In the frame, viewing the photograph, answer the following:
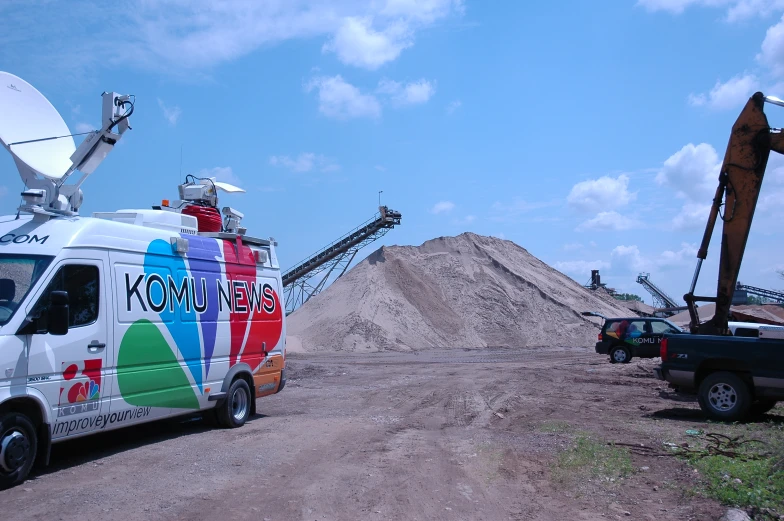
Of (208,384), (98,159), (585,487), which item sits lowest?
(585,487)

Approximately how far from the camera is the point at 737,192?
1348cm

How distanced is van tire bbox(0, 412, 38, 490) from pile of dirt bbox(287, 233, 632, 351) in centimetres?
3011

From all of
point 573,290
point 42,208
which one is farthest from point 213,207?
point 573,290

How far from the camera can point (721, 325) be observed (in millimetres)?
13500

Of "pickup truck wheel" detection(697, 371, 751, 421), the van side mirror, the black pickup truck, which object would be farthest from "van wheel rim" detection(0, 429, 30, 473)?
"pickup truck wheel" detection(697, 371, 751, 421)

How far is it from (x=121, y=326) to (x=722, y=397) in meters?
10.1

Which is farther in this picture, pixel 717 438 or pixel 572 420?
pixel 572 420

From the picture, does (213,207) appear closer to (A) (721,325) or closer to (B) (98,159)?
(B) (98,159)

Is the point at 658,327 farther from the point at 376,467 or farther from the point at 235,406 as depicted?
the point at 376,467

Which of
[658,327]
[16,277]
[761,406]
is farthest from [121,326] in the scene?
[658,327]

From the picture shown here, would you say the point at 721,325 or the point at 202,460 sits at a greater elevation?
the point at 721,325

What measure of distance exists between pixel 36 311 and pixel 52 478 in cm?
182

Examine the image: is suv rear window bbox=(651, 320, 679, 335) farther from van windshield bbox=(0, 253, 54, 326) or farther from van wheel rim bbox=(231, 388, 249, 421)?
van windshield bbox=(0, 253, 54, 326)

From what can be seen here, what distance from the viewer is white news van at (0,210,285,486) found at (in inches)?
289
